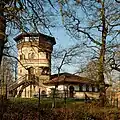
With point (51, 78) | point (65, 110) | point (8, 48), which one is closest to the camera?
point (8, 48)

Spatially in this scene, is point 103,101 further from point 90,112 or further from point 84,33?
point 90,112

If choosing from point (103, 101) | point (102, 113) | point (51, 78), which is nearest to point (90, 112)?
point (102, 113)

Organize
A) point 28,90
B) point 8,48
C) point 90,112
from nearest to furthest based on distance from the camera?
point 8,48 → point 90,112 → point 28,90

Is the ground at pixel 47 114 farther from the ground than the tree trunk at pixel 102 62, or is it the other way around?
the tree trunk at pixel 102 62

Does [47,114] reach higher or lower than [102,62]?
lower

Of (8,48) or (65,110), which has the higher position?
(8,48)

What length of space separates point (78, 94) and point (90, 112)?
121 ft

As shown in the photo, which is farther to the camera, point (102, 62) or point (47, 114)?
point (102, 62)

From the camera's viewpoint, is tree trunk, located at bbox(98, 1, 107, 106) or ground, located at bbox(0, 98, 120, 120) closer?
ground, located at bbox(0, 98, 120, 120)

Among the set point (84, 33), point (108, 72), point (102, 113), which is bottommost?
point (102, 113)

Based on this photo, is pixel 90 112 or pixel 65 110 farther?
pixel 90 112

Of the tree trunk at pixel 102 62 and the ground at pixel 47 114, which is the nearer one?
the ground at pixel 47 114

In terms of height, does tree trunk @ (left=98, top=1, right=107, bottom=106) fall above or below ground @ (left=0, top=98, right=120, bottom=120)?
above

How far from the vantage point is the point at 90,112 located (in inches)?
732
